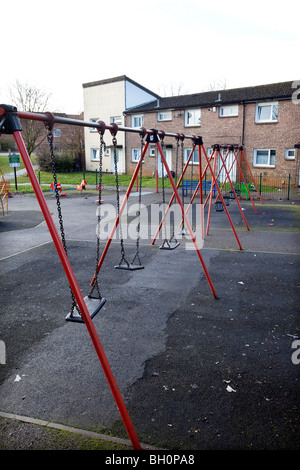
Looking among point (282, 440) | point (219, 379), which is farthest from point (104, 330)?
point (282, 440)

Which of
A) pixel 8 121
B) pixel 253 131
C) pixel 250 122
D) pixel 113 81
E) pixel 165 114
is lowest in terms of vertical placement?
pixel 8 121

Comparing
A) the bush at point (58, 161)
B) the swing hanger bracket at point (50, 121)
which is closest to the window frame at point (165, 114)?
the bush at point (58, 161)

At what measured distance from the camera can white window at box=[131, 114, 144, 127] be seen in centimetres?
3272

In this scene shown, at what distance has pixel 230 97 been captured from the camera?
1101 inches

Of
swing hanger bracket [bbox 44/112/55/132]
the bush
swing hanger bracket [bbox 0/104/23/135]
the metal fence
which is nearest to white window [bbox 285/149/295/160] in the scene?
the metal fence

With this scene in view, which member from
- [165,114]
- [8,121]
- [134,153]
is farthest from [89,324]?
[134,153]

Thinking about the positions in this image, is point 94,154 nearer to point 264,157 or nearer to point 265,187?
point 264,157

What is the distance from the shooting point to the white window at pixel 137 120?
107 ft

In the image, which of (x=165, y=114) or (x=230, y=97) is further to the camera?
(x=165, y=114)

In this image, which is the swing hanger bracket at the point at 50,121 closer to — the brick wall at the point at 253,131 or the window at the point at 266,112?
the brick wall at the point at 253,131

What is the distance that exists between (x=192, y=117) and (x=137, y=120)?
19.5 feet

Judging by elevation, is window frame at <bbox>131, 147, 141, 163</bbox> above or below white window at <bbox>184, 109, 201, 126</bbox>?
below

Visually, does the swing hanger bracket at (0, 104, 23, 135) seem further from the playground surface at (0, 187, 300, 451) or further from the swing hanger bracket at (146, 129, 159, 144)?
the swing hanger bracket at (146, 129, 159, 144)

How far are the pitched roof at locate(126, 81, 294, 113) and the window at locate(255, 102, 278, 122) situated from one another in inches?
24.4
